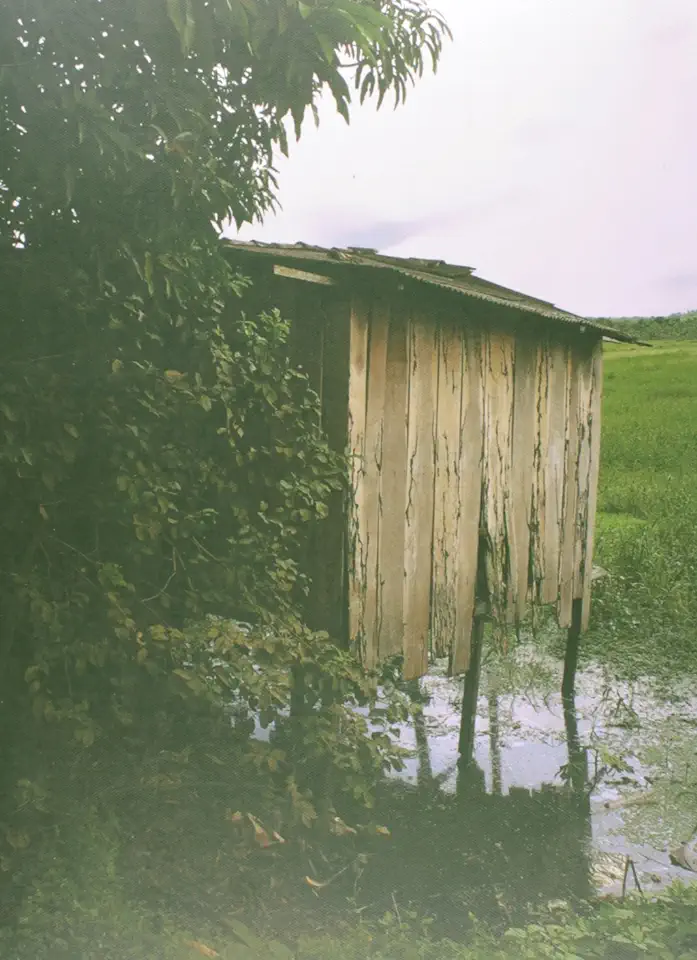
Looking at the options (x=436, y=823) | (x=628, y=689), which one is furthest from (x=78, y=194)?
(x=628, y=689)

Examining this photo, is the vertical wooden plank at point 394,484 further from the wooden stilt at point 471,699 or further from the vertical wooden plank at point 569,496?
the vertical wooden plank at point 569,496

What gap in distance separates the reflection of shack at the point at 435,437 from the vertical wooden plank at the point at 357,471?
0.01 meters

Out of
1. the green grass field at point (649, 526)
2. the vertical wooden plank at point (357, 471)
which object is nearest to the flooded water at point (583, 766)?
the green grass field at point (649, 526)

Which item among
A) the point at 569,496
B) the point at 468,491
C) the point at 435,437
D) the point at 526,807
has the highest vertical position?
the point at 435,437

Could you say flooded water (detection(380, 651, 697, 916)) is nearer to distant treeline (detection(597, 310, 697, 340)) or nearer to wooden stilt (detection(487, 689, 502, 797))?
wooden stilt (detection(487, 689, 502, 797))

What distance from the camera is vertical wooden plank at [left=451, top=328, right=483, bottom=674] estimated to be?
5625 millimetres

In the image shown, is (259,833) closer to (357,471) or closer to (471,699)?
(357,471)

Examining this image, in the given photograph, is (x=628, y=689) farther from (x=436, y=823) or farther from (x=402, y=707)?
(x=402, y=707)

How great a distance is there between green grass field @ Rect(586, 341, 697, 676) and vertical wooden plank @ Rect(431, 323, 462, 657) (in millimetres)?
3150

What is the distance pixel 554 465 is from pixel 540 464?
0.26 m

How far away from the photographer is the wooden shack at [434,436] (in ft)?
15.1

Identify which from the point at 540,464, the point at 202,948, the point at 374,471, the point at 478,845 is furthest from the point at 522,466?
the point at 202,948

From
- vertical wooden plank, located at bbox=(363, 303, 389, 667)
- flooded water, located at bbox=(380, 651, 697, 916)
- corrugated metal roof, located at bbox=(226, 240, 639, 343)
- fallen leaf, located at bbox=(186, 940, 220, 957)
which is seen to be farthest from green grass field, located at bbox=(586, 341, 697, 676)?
fallen leaf, located at bbox=(186, 940, 220, 957)

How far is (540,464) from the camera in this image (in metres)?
6.62
